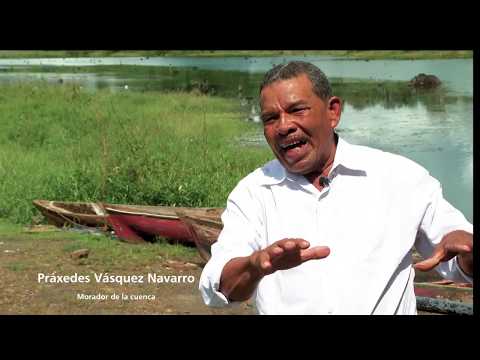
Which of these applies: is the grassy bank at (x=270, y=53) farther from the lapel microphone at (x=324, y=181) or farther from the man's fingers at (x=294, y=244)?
the man's fingers at (x=294, y=244)

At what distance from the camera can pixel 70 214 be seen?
5.07m

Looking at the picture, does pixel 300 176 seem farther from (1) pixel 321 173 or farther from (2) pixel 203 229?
(2) pixel 203 229

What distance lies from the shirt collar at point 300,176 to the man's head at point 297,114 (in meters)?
0.04

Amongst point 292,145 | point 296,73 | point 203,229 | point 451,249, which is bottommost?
point 203,229

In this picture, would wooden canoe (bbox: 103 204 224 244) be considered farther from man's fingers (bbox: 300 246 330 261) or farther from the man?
man's fingers (bbox: 300 246 330 261)

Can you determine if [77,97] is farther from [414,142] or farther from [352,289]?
[352,289]

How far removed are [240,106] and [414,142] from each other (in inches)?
49.1

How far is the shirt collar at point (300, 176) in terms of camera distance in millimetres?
2238

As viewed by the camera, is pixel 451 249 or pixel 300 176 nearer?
pixel 451 249

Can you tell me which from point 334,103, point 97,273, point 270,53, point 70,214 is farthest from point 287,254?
point 70,214

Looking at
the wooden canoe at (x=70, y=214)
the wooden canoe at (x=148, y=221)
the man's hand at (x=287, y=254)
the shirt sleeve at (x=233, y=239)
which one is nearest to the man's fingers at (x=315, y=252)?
the man's hand at (x=287, y=254)

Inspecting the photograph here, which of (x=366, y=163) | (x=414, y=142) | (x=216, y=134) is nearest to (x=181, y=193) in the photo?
(x=216, y=134)

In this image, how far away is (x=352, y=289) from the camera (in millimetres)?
2191

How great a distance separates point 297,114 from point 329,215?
34 cm
